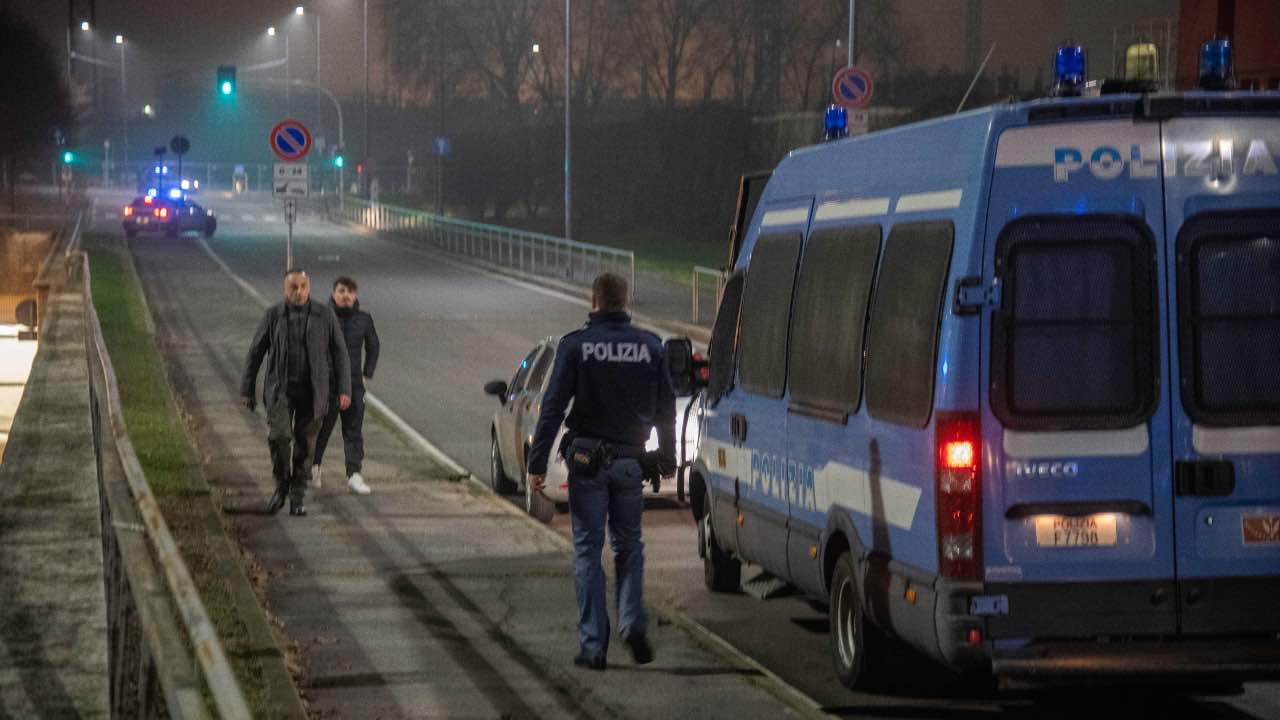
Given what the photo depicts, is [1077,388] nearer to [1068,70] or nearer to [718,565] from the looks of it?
[1068,70]

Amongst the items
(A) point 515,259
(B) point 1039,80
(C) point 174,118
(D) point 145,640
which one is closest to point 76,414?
(D) point 145,640

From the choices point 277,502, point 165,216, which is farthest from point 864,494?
point 165,216

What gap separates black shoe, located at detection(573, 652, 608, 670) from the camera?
9156mm

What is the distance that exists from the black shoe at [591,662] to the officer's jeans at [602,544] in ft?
0.05

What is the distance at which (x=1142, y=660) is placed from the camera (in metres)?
7.56

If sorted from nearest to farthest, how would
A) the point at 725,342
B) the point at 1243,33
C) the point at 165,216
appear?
the point at 725,342
the point at 1243,33
the point at 165,216

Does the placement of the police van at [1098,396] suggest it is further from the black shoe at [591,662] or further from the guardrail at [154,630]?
the guardrail at [154,630]

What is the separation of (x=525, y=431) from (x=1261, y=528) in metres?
8.33

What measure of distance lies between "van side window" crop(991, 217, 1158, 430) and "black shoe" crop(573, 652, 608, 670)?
2501 millimetres

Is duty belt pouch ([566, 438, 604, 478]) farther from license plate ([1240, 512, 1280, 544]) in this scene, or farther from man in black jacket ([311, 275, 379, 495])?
man in black jacket ([311, 275, 379, 495])

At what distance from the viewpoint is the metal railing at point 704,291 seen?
110 ft

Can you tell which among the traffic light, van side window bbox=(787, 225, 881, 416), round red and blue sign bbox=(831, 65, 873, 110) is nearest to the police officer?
van side window bbox=(787, 225, 881, 416)

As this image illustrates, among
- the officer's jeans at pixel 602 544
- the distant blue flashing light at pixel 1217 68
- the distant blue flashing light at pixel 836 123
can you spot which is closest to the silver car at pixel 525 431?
the distant blue flashing light at pixel 836 123

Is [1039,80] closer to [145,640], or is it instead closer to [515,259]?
[515,259]
